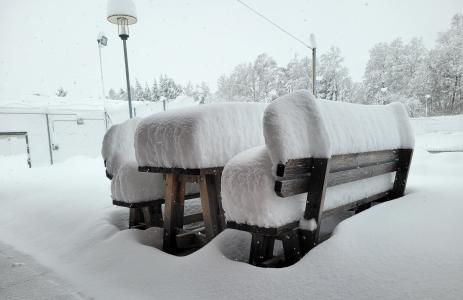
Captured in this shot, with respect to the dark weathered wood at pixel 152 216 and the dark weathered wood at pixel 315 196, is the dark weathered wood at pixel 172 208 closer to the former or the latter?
the dark weathered wood at pixel 152 216

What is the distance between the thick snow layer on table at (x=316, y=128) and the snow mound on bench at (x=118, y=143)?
Result: 8.06ft

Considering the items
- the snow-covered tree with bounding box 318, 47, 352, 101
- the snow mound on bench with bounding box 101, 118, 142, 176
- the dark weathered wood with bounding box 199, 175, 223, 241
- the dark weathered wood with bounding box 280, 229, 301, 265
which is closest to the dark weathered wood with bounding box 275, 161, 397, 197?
the dark weathered wood with bounding box 280, 229, 301, 265

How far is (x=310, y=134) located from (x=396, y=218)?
105 cm

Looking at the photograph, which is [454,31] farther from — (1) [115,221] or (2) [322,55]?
(1) [115,221]

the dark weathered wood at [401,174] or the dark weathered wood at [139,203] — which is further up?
the dark weathered wood at [401,174]

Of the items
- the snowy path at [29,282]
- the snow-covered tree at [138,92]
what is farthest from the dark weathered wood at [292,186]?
the snow-covered tree at [138,92]

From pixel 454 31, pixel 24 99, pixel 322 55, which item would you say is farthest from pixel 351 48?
pixel 24 99

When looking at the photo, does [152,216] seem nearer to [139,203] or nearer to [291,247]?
[139,203]

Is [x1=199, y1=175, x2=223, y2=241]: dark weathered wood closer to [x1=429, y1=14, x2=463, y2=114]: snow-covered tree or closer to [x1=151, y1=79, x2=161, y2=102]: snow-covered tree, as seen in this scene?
[x1=429, y1=14, x2=463, y2=114]: snow-covered tree

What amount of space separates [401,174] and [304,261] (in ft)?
7.12

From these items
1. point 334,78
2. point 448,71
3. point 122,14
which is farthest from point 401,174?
point 334,78

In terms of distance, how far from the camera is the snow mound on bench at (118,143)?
4014 mm

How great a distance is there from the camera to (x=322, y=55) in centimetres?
3912

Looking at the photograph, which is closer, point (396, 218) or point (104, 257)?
point (396, 218)
